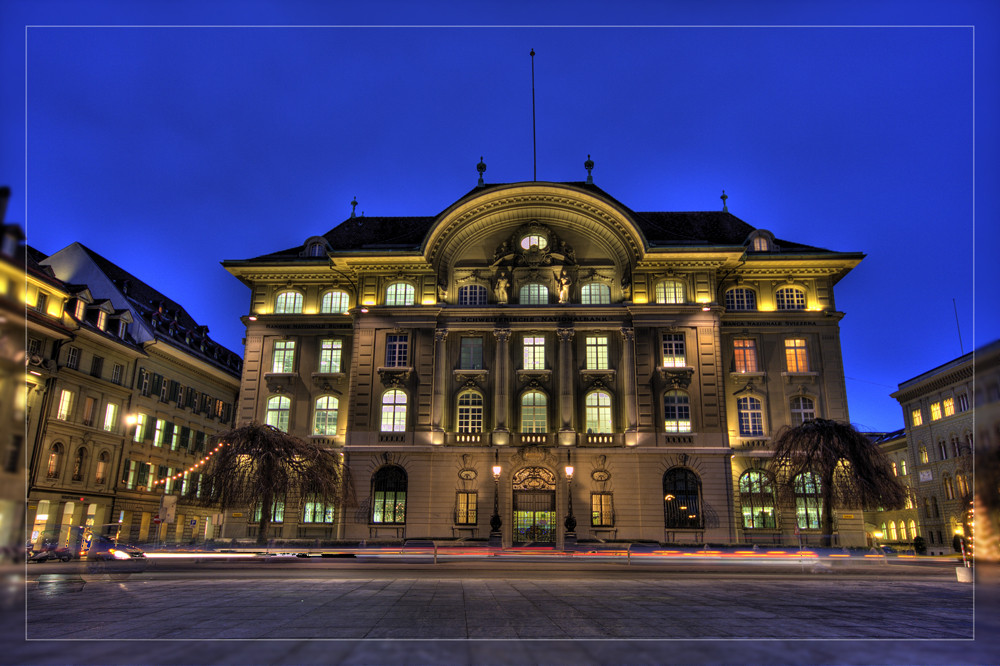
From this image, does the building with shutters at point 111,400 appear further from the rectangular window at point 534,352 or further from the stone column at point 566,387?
the stone column at point 566,387

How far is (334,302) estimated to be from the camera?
1800 inches

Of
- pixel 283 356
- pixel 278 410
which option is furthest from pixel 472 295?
pixel 278 410

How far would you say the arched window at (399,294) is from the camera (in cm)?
4459

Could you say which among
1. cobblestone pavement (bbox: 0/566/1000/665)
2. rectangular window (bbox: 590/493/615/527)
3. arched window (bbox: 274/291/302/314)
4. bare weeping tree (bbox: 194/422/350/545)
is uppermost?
arched window (bbox: 274/291/302/314)

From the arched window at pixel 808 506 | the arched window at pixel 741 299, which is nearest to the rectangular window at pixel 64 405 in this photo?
the arched window at pixel 741 299

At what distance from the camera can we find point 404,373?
4259cm

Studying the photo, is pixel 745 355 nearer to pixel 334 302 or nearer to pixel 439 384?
pixel 439 384

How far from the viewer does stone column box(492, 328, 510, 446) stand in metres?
41.1

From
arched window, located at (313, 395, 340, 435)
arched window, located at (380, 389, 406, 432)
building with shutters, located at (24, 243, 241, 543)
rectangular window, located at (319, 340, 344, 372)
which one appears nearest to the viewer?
building with shutters, located at (24, 243, 241, 543)

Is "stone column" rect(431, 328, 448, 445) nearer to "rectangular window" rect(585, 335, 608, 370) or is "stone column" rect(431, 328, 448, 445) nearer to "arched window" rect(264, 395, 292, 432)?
"rectangular window" rect(585, 335, 608, 370)

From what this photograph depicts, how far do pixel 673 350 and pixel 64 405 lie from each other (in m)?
36.6

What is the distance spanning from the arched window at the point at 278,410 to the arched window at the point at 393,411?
635 cm

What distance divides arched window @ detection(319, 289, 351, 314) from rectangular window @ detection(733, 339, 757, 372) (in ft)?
83.0

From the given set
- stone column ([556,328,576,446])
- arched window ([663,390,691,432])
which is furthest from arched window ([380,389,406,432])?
arched window ([663,390,691,432])
